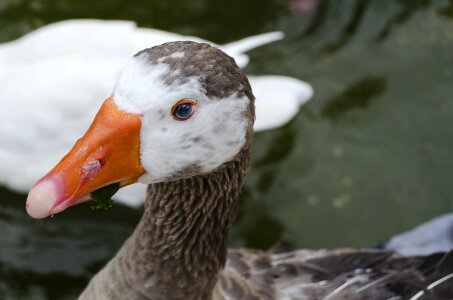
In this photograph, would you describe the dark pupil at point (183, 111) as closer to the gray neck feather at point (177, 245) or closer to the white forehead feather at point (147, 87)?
the white forehead feather at point (147, 87)

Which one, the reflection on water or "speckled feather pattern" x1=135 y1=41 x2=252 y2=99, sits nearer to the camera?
"speckled feather pattern" x1=135 y1=41 x2=252 y2=99

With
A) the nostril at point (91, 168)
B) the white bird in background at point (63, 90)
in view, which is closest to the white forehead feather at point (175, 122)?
the nostril at point (91, 168)

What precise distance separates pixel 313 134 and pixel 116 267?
1.77 m

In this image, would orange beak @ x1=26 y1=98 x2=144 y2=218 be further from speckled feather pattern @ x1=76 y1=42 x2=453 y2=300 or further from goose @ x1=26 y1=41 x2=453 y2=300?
speckled feather pattern @ x1=76 y1=42 x2=453 y2=300

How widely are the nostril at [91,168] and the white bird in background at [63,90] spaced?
4.31ft

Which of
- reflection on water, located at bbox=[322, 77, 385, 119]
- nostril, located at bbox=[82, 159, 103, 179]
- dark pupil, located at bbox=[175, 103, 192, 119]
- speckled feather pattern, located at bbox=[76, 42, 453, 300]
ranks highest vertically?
reflection on water, located at bbox=[322, 77, 385, 119]

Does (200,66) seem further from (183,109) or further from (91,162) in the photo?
(91,162)

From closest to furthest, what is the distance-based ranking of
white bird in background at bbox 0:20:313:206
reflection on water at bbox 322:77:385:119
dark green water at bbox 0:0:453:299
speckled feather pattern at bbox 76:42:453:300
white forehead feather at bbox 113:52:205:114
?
white forehead feather at bbox 113:52:205:114, speckled feather pattern at bbox 76:42:453:300, white bird in background at bbox 0:20:313:206, dark green water at bbox 0:0:453:299, reflection on water at bbox 322:77:385:119

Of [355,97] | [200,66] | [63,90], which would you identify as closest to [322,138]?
[355,97]

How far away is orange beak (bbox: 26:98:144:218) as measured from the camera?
6.01 ft

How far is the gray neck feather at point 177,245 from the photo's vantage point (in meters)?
2.25

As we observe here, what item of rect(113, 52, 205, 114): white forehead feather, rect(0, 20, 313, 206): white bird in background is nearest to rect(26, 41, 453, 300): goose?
rect(113, 52, 205, 114): white forehead feather

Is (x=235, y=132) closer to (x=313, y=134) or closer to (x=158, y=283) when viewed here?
(x=158, y=283)

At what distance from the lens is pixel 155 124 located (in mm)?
1857
